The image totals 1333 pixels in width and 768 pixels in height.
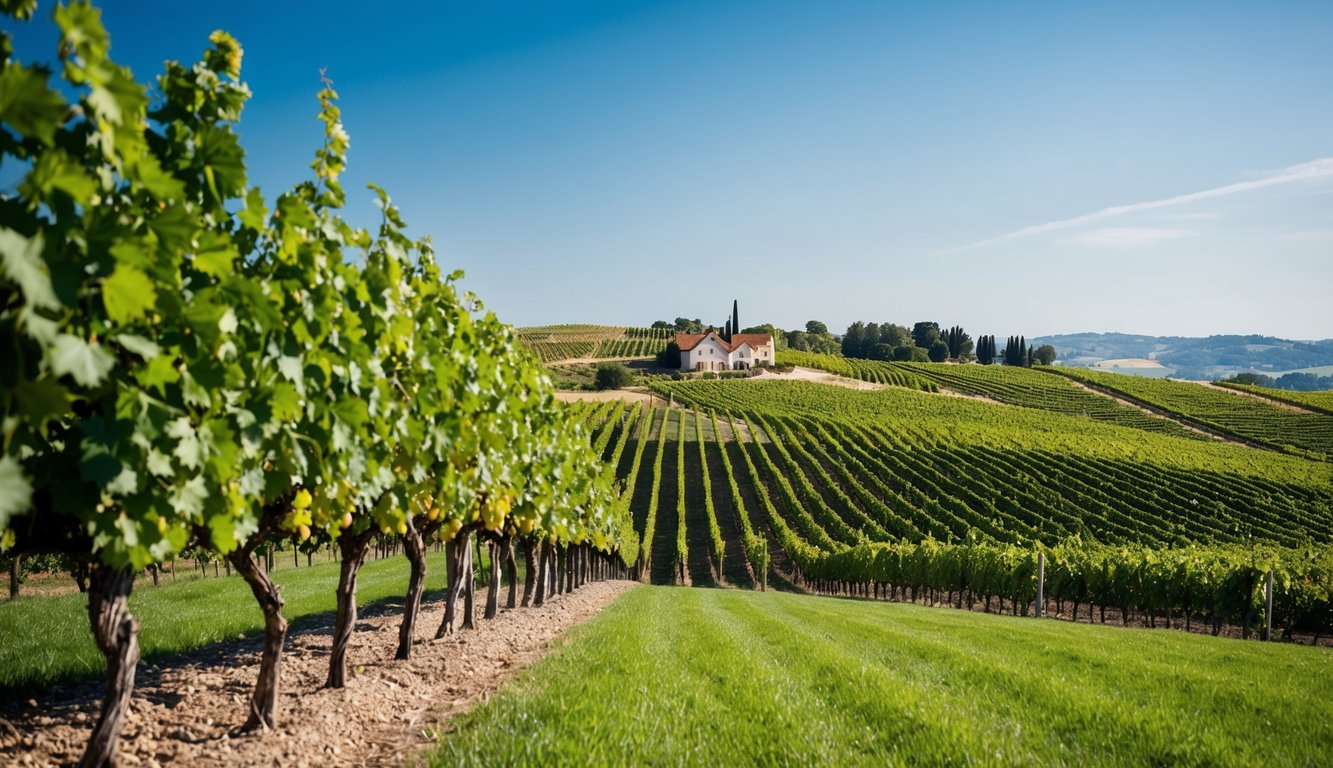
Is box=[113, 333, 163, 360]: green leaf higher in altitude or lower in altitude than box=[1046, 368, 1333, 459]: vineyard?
higher

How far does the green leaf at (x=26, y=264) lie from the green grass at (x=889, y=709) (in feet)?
10.2

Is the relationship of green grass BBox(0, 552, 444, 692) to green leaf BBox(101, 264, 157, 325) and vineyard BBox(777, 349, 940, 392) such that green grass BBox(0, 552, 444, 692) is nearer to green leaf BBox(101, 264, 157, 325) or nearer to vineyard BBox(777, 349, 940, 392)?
green leaf BBox(101, 264, 157, 325)

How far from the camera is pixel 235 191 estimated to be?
3.51 meters

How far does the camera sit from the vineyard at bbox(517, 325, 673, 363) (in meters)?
124

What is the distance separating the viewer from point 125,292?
8.15ft

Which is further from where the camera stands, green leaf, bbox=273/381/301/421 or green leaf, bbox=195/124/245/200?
green leaf, bbox=273/381/301/421

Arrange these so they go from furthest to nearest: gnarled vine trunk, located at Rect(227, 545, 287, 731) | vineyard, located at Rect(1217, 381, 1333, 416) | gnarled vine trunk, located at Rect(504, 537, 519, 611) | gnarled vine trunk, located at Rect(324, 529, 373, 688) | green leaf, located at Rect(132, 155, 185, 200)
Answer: vineyard, located at Rect(1217, 381, 1333, 416) → gnarled vine trunk, located at Rect(504, 537, 519, 611) → gnarled vine trunk, located at Rect(324, 529, 373, 688) → gnarled vine trunk, located at Rect(227, 545, 287, 731) → green leaf, located at Rect(132, 155, 185, 200)

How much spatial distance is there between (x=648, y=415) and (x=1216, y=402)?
7565 cm

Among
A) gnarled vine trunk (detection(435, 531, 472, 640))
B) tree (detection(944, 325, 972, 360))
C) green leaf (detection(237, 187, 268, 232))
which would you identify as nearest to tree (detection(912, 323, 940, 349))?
tree (detection(944, 325, 972, 360))

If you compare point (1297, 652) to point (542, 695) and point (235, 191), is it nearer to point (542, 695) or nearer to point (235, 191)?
point (542, 695)

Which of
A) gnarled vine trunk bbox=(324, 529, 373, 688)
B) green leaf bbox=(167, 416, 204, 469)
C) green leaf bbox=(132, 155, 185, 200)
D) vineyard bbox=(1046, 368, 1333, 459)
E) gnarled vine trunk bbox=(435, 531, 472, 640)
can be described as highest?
green leaf bbox=(132, 155, 185, 200)

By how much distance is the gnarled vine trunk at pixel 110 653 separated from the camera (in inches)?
140

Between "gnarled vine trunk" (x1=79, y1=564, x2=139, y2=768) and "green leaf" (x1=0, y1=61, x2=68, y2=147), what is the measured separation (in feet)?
8.08

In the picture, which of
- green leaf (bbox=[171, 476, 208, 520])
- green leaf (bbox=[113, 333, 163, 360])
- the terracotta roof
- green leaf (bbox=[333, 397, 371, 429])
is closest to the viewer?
green leaf (bbox=[113, 333, 163, 360])
